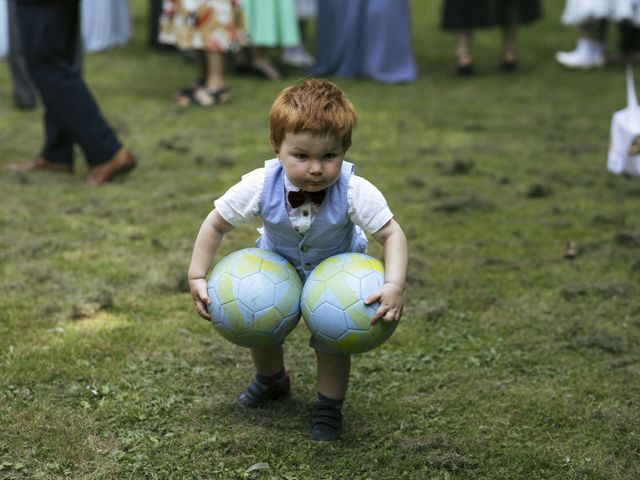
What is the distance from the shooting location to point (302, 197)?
315cm

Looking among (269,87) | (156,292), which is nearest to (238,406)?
(156,292)

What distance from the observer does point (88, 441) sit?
3131mm

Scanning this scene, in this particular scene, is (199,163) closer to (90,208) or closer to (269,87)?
(90,208)

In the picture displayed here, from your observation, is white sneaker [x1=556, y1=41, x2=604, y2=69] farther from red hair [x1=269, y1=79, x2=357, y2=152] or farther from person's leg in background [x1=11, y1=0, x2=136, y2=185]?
red hair [x1=269, y1=79, x2=357, y2=152]

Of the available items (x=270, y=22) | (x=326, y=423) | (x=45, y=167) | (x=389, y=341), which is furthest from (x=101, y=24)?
(x=326, y=423)

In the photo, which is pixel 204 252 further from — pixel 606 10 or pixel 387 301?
pixel 606 10

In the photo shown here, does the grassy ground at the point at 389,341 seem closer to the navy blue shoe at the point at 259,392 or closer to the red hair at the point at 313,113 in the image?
the navy blue shoe at the point at 259,392

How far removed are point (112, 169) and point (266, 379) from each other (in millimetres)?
3273

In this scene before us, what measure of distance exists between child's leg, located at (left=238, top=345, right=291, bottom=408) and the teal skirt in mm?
6703

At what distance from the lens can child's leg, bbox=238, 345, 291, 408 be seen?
133 inches

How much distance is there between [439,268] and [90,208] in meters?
2.13

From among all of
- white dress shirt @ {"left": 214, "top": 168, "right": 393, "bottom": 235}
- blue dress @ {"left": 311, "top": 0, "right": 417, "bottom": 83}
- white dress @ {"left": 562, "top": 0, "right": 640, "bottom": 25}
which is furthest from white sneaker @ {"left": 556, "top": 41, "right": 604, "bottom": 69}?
white dress shirt @ {"left": 214, "top": 168, "right": 393, "bottom": 235}

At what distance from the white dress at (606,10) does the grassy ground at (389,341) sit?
A: 2.68 m

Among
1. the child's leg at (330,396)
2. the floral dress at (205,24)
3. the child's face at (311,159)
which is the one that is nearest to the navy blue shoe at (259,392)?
the child's leg at (330,396)
